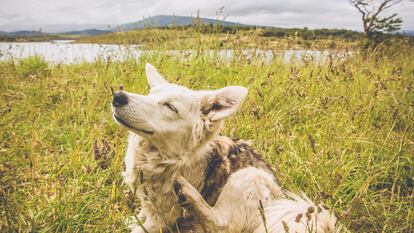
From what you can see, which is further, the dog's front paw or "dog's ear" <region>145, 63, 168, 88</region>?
"dog's ear" <region>145, 63, 168, 88</region>

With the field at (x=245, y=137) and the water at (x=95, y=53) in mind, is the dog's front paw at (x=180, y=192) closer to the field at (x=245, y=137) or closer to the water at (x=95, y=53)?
the field at (x=245, y=137)

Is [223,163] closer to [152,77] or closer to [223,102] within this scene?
[223,102]

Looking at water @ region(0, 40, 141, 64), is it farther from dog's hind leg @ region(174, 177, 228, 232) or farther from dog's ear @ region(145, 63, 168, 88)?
dog's hind leg @ region(174, 177, 228, 232)

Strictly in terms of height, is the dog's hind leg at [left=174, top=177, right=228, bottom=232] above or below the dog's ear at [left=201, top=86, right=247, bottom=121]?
below

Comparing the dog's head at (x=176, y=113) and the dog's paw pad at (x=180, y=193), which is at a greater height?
the dog's head at (x=176, y=113)

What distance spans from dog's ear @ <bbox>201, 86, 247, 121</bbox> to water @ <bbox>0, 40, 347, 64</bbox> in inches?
97.0

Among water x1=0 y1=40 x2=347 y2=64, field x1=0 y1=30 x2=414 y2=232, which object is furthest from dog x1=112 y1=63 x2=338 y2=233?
water x1=0 y1=40 x2=347 y2=64

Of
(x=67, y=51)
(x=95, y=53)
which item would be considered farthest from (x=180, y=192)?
(x=67, y=51)

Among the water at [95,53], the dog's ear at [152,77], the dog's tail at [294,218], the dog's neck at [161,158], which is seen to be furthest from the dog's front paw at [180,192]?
the water at [95,53]

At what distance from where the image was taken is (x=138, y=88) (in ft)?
14.7

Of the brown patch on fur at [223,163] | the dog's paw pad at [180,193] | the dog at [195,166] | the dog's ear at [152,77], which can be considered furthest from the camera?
the dog's ear at [152,77]

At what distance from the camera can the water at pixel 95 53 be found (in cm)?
519

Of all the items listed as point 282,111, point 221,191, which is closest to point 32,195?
point 221,191

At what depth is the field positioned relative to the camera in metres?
2.17
